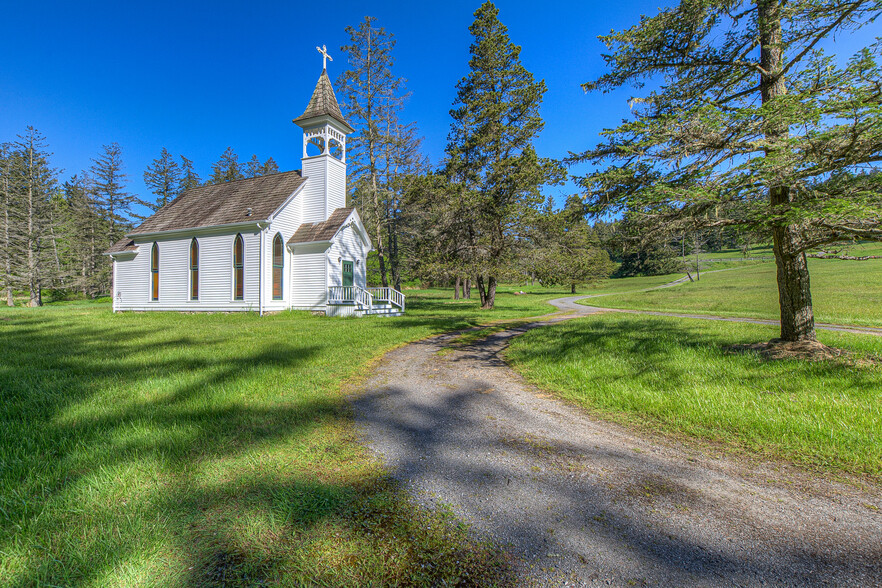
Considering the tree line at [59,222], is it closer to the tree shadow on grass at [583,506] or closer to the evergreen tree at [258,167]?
the evergreen tree at [258,167]

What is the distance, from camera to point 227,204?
1912 cm

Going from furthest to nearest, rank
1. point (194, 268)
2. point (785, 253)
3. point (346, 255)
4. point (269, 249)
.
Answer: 1. point (194, 268)
2. point (346, 255)
3. point (269, 249)
4. point (785, 253)

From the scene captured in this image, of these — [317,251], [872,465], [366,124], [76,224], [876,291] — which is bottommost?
[872,465]

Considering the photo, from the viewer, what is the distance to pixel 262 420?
12.7ft

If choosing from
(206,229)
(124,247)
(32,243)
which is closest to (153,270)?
(124,247)

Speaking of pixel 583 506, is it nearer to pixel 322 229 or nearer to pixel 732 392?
pixel 732 392

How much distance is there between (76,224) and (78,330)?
39.7 meters

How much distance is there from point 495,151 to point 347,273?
407 inches

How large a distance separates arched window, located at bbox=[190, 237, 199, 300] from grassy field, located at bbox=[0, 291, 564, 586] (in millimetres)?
14415

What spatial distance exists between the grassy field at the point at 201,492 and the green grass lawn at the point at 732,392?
3309 millimetres

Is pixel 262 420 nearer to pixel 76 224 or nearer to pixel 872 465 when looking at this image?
pixel 872 465

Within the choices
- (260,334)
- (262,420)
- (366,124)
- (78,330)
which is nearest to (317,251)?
(260,334)

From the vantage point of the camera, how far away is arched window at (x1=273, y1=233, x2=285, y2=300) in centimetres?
Answer: 1717

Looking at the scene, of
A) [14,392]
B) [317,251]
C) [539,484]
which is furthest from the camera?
[317,251]
